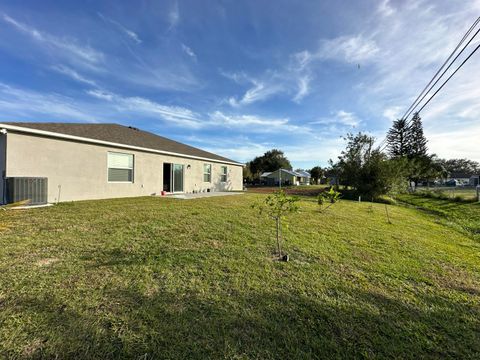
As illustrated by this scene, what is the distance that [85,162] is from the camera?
9.19m

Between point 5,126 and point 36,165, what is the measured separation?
5.04ft

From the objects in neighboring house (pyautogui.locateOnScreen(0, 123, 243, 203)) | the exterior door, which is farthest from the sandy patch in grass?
the exterior door

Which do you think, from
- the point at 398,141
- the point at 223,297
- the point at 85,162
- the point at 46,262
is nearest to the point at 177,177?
the point at 85,162

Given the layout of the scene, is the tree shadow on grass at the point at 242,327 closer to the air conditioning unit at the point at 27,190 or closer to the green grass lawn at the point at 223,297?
the green grass lawn at the point at 223,297

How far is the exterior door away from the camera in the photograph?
13.8 meters

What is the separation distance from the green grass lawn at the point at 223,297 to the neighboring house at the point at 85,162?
4041 millimetres

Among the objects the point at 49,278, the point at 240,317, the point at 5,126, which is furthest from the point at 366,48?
the point at 5,126

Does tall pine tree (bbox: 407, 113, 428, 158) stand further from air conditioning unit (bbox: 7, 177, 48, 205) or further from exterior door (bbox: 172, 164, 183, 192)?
air conditioning unit (bbox: 7, 177, 48, 205)

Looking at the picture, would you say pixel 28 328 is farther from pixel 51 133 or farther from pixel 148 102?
pixel 148 102

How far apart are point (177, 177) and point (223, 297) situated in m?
12.4

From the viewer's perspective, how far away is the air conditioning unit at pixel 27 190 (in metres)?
6.80

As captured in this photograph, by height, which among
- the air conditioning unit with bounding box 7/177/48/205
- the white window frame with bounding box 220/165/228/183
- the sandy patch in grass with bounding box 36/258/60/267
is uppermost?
the white window frame with bounding box 220/165/228/183

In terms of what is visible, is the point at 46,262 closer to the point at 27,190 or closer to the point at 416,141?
the point at 27,190

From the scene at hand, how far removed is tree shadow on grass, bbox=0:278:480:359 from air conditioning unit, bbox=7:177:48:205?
6729 mm
